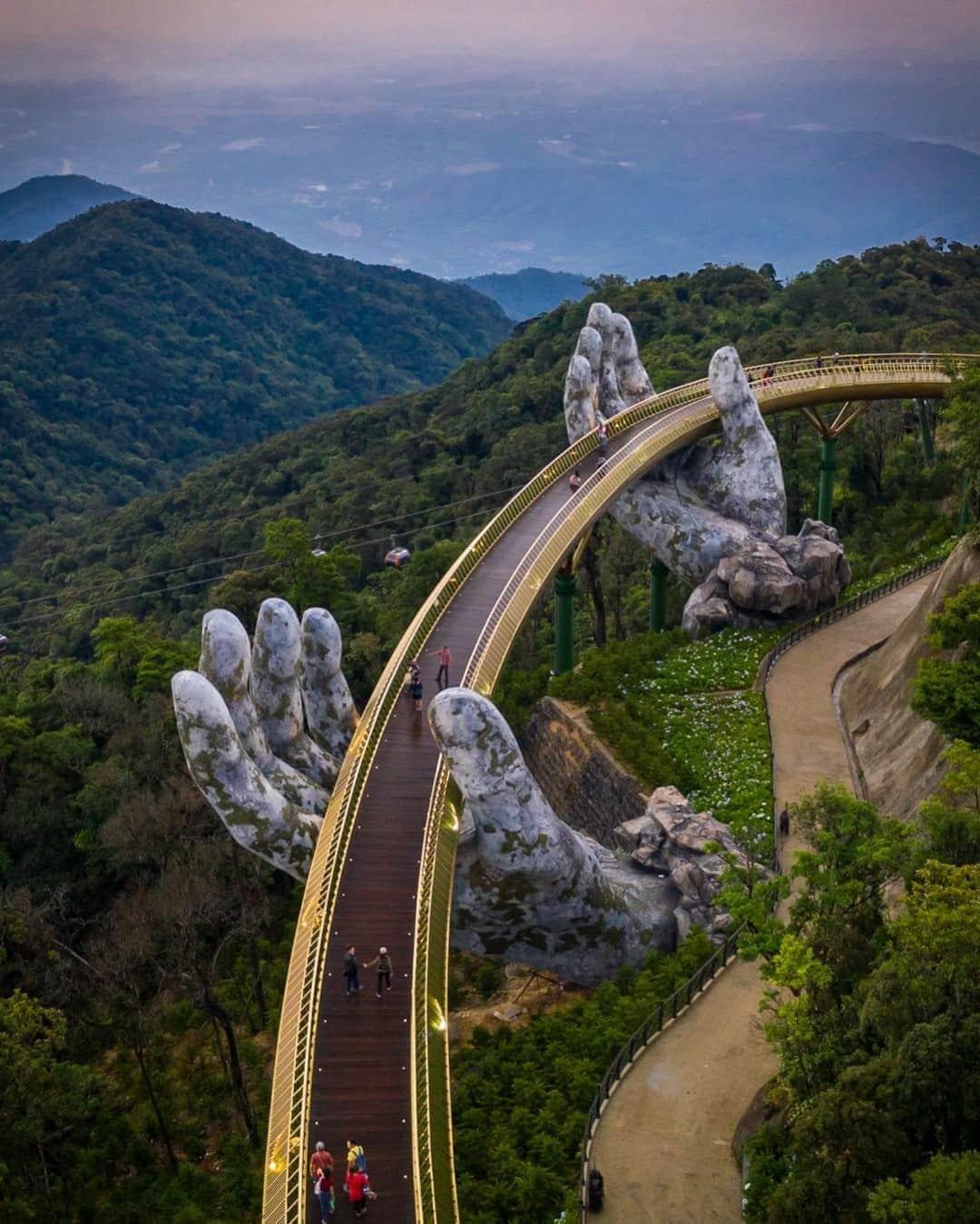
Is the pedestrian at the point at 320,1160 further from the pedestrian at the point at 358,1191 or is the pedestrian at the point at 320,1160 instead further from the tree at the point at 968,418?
the tree at the point at 968,418

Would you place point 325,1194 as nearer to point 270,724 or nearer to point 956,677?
point 270,724

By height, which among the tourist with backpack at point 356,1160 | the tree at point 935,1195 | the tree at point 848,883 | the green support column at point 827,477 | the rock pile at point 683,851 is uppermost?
the green support column at point 827,477

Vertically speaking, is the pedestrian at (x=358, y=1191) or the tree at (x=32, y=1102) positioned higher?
the pedestrian at (x=358, y=1191)

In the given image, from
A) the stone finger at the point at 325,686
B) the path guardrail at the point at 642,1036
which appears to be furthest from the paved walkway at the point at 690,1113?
the stone finger at the point at 325,686

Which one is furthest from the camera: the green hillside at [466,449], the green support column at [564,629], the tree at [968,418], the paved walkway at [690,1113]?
the green hillside at [466,449]

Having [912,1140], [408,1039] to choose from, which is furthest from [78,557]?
[912,1140]

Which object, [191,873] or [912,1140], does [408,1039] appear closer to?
[912,1140]
